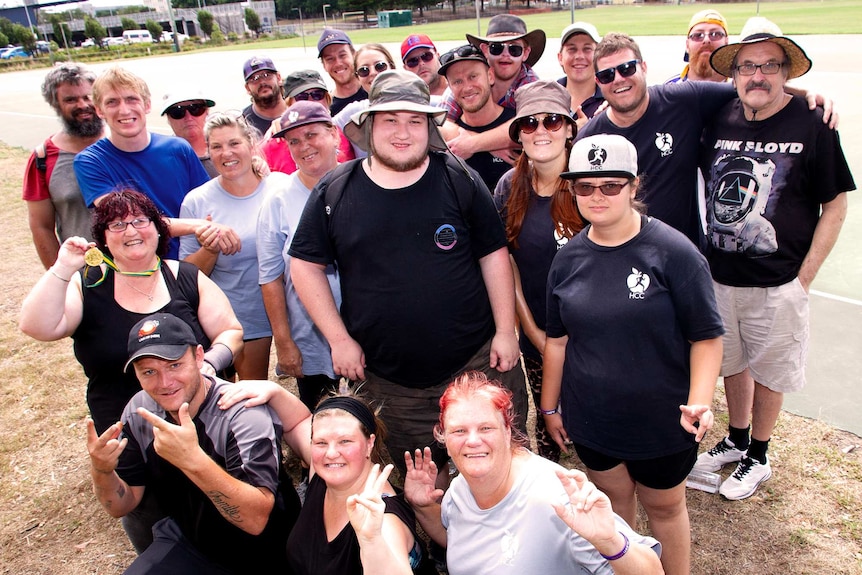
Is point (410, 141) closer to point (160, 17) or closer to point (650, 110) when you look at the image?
point (650, 110)

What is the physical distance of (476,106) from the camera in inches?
167

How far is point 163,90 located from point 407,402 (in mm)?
26956

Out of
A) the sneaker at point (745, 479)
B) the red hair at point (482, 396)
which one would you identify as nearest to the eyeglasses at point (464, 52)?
the red hair at point (482, 396)

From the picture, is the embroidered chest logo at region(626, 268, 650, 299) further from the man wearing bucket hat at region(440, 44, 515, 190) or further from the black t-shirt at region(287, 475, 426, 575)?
the man wearing bucket hat at region(440, 44, 515, 190)

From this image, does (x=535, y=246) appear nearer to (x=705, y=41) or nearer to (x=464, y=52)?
(x=464, y=52)

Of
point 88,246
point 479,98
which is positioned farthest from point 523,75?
point 88,246

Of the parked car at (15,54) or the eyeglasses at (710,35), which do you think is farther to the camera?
the parked car at (15,54)

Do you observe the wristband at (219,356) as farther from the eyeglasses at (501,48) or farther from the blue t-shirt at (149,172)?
the eyeglasses at (501,48)

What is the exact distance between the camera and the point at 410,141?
3.10 metres

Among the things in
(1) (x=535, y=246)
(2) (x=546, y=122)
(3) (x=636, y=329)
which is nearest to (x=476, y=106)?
(2) (x=546, y=122)

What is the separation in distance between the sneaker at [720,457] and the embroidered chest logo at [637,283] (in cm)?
206

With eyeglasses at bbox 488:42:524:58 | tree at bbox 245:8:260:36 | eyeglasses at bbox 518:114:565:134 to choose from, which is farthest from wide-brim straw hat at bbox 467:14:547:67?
tree at bbox 245:8:260:36

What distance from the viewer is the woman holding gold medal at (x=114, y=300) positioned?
3176 millimetres

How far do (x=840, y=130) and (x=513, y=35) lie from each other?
8764mm
